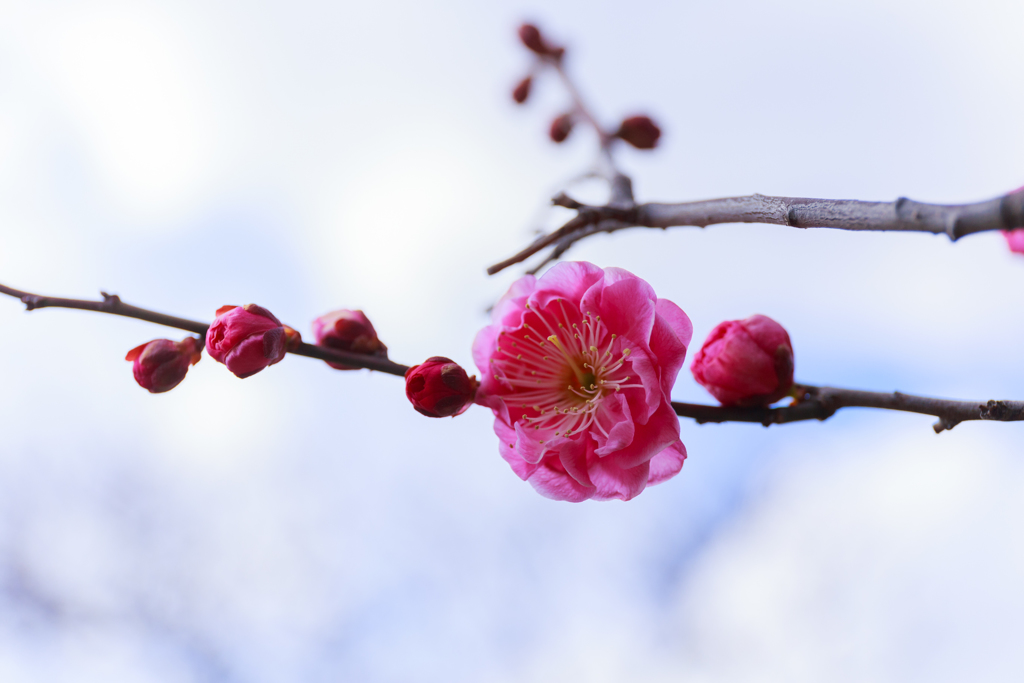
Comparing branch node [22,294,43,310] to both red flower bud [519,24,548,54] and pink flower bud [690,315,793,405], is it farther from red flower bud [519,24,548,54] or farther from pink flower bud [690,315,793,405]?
red flower bud [519,24,548,54]

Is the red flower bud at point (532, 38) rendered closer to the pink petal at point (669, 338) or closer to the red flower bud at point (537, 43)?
the red flower bud at point (537, 43)

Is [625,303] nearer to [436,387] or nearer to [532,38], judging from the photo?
[436,387]

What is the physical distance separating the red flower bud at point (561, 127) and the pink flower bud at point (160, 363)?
77cm

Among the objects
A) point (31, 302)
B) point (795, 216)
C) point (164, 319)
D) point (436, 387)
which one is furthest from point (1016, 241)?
point (31, 302)

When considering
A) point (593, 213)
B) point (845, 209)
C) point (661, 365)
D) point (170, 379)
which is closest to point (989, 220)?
point (845, 209)

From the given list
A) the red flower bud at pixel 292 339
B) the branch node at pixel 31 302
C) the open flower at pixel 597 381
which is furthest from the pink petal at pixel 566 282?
the branch node at pixel 31 302

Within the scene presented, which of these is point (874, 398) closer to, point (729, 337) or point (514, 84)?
point (729, 337)

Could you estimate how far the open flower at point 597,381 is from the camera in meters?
0.64

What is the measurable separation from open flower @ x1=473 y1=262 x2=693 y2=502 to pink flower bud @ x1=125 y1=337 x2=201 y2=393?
318mm

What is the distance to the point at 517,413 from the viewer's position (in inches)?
28.7

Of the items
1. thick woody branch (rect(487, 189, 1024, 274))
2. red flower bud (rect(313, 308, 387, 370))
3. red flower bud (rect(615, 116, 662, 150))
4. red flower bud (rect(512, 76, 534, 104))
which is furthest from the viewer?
red flower bud (rect(512, 76, 534, 104))

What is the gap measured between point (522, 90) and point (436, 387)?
800mm

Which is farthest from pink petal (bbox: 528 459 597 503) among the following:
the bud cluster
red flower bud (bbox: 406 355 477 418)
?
the bud cluster

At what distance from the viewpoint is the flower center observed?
2.39 ft
